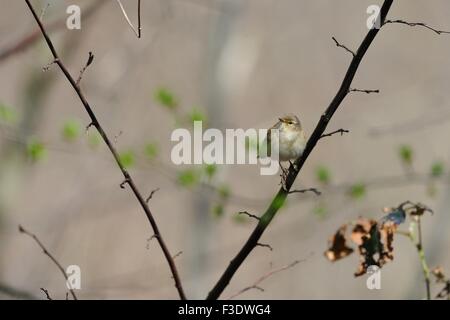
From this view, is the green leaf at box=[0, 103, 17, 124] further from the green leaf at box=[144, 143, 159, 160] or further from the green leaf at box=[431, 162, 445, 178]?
the green leaf at box=[431, 162, 445, 178]

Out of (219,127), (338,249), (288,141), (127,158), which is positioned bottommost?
(338,249)

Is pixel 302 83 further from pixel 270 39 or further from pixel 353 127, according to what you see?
pixel 353 127

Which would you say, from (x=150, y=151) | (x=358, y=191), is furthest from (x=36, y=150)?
(x=358, y=191)

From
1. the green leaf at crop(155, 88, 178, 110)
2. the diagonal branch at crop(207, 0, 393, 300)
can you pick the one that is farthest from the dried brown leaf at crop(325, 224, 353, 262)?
the green leaf at crop(155, 88, 178, 110)

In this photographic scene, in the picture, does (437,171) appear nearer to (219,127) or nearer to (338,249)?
(219,127)

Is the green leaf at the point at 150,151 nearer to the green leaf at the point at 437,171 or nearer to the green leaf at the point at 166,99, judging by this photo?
the green leaf at the point at 166,99

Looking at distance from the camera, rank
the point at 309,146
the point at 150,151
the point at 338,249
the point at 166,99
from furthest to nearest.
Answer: the point at 150,151
the point at 166,99
the point at 338,249
the point at 309,146

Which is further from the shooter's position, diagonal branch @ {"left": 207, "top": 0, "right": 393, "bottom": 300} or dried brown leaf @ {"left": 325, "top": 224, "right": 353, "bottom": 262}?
dried brown leaf @ {"left": 325, "top": 224, "right": 353, "bottom": 262}

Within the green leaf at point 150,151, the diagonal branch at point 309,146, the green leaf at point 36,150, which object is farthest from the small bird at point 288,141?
the green leaf at point 150,151
